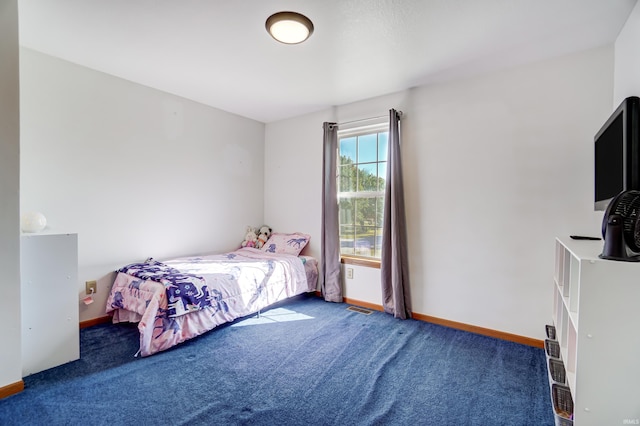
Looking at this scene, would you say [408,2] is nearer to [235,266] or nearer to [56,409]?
[235,266]

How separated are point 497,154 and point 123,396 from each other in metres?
3.29

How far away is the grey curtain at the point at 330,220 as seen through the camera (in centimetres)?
364

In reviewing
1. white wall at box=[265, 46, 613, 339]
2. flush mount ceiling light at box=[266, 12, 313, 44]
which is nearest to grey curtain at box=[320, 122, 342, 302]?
white wall at box=[265, 46, 613, 339]

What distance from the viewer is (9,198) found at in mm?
1801

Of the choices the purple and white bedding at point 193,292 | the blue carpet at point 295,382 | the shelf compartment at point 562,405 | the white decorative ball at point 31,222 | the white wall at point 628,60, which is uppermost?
the white wall at point 628,60

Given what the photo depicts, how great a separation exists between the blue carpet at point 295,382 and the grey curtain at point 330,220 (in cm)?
88

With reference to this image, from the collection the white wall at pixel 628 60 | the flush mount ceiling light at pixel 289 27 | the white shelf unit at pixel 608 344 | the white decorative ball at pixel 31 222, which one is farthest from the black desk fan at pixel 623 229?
the white decorative ball at pixel 31 222

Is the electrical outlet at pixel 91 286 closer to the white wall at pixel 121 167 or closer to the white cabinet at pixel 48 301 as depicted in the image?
the white wall at pixel 121 167

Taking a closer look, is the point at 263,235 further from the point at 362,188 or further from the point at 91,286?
the point at 91,286

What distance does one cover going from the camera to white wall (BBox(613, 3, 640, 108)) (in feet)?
5.73

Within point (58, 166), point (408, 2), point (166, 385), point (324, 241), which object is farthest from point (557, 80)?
point (58, 166)

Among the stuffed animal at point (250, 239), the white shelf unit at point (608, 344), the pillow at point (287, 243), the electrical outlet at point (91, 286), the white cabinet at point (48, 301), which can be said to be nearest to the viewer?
the white shelf unit at point (608, 344)

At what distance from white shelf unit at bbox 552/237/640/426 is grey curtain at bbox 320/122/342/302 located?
2.61 meters

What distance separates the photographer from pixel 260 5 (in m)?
1.84
